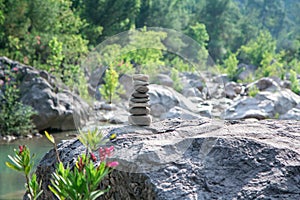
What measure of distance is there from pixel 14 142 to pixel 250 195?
646cm

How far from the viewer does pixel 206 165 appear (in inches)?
92.6

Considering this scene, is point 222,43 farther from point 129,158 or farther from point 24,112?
point 129,158

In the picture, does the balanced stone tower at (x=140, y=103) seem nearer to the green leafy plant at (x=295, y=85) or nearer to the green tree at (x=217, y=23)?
the green leafy plant at (x=295, y=85)

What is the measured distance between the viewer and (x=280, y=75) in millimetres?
17109

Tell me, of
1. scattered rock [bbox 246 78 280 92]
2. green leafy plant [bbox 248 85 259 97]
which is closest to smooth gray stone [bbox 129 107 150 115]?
green leafy plant [bbox 248 85 259 97]

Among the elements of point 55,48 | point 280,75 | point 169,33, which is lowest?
point 280,75

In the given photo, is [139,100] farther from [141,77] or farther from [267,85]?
[267,85]

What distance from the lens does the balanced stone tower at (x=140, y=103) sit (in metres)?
2.79

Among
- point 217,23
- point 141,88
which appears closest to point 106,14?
point 217,23

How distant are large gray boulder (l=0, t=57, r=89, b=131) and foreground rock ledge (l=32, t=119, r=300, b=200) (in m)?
6.51

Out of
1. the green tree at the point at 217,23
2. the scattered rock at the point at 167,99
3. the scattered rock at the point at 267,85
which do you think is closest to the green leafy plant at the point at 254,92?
the scattered rock at the point at 267,85

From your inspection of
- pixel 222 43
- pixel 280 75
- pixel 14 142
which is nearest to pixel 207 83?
pixel 14 142

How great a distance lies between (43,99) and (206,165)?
7073 mm

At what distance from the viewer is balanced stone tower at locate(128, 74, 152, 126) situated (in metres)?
2.79
